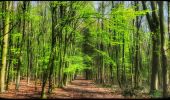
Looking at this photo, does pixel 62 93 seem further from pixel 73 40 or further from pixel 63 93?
pixel 73 40

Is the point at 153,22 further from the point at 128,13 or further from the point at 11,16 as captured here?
the point at 11,16

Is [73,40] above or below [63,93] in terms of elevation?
above

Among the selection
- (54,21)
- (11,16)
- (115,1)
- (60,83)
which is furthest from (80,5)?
(115,1)

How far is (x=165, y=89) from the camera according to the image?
1385cm

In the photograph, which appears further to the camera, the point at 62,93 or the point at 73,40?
the point at 73,40

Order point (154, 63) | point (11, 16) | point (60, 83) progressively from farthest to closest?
point (60, 83), point (154, 63), point (11, 16)

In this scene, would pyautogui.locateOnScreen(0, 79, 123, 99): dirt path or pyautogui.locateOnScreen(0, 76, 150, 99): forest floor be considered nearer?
pyautogui.locateOnScreen(0, 76, 150, 99): forest floor

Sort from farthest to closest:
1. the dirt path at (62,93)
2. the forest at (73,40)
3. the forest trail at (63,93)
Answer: the dirt path at (62,93)
the forest trail at (63,93)
the forest at (73,40)

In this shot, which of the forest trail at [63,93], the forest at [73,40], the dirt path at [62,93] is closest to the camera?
the forest at [73,40]

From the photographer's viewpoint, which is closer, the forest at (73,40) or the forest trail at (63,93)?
the forest at (73,40)

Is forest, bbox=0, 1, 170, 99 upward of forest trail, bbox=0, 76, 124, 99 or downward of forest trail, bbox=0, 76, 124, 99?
upward

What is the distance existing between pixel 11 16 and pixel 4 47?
302 cm

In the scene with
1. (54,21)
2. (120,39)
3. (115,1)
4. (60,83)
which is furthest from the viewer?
(115,1)

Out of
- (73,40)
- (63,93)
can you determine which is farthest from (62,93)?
(73,40)
